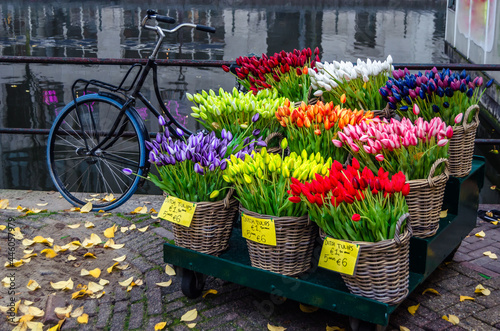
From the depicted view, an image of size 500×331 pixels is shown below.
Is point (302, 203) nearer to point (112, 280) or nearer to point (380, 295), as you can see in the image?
point (380, 295)

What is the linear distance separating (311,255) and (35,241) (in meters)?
2.17

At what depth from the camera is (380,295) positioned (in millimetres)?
2863

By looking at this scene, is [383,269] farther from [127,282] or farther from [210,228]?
[127,282]

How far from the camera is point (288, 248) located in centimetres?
307

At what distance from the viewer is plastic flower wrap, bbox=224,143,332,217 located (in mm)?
3045

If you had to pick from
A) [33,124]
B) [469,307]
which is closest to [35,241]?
[469,307]

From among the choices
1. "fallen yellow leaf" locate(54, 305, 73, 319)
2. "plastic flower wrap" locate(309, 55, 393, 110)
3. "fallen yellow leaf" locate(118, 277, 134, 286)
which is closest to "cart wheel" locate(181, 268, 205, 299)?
"fallen yellow leaf" locate(118, 277, 134, 286)

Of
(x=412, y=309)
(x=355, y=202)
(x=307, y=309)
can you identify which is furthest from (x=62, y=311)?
(x=412, y=309)

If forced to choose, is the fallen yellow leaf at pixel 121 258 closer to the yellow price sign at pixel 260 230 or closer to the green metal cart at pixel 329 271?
the green metal cart at pixel 329 271

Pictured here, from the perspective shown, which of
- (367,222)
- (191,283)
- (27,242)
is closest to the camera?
(367,222)

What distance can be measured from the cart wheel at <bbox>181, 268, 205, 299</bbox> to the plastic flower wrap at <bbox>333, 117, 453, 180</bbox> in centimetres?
115

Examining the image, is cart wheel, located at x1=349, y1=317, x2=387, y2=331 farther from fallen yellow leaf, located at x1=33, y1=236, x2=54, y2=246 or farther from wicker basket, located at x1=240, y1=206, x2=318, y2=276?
fallen yellow leaf, located at x1=33, y1=236, x2=54, y2=246

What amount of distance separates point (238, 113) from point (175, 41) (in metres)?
15.6

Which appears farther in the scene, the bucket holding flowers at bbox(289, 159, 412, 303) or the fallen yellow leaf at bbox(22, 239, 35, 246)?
the fallen yellow leaf at bbox(22, 239, 35, 246)
